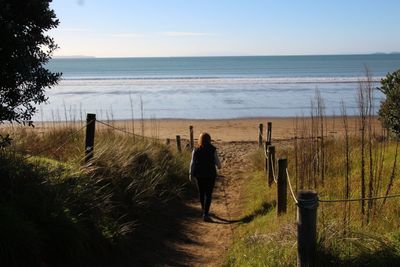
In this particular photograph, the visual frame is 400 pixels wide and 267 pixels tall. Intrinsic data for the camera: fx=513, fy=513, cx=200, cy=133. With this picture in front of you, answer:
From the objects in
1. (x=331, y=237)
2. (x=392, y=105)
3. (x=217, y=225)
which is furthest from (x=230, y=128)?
(x=331, y=237)

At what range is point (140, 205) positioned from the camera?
8930mm

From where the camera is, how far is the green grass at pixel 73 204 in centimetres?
554

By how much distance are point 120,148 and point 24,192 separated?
4.09 m

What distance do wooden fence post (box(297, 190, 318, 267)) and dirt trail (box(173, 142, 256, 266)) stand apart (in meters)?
2.08

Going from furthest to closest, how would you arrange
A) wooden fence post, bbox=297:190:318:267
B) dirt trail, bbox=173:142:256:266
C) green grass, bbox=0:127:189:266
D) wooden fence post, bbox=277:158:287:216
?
wooden fence post, bbox=277:158:287:216, dirt trail, bbox=173:142:256:266, green grass, bbox=0:127:189:266, wooden fence post, bbox=297:190:318:267

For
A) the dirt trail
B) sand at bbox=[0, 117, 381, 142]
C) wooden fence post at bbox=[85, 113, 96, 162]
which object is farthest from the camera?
sand at bbox=[0, 117, 381, 142]

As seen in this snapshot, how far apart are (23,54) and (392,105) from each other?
802 centimetres

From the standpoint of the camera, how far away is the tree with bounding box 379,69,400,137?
35.0 ft

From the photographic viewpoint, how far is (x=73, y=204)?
673cm

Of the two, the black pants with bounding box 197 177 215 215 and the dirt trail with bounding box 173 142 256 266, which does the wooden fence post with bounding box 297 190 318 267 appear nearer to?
the dirt trail with bounding box 173 142 256 266

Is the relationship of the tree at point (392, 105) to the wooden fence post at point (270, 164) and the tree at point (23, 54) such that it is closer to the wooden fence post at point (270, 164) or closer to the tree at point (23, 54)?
the wooden fence post at point (270, 164)

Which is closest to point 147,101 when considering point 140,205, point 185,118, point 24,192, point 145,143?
point 185,118

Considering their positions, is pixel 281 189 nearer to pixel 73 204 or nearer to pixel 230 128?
pixel 73 204

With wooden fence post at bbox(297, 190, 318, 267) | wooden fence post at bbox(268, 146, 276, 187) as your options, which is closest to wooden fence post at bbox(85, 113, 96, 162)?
wooden fence post at bbox(268, 146, 276, 187)
